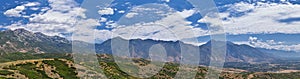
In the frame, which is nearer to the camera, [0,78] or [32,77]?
[0,78]

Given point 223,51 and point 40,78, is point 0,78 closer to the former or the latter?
point 40,78

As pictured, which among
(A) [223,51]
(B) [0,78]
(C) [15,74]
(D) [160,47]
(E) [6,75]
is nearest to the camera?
(A) [223,51]

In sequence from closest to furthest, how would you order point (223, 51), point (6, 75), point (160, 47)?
point (223, 51) < point (160, 47) < point (6, 75)

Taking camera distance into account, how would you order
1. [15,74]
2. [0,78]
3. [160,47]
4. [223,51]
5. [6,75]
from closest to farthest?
[223,51], [160,47], [0,78], [6,75], [15,74]

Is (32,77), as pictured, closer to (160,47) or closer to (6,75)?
(6,75)

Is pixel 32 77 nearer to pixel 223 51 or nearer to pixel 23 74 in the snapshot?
pixel 23 74

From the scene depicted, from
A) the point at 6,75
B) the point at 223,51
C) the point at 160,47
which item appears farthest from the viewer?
the point at 6,75

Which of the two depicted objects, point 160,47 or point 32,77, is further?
point 32,77

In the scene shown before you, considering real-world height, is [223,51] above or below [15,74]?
above

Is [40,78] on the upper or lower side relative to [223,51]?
lower

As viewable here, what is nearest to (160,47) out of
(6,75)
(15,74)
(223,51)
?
(223,51)
